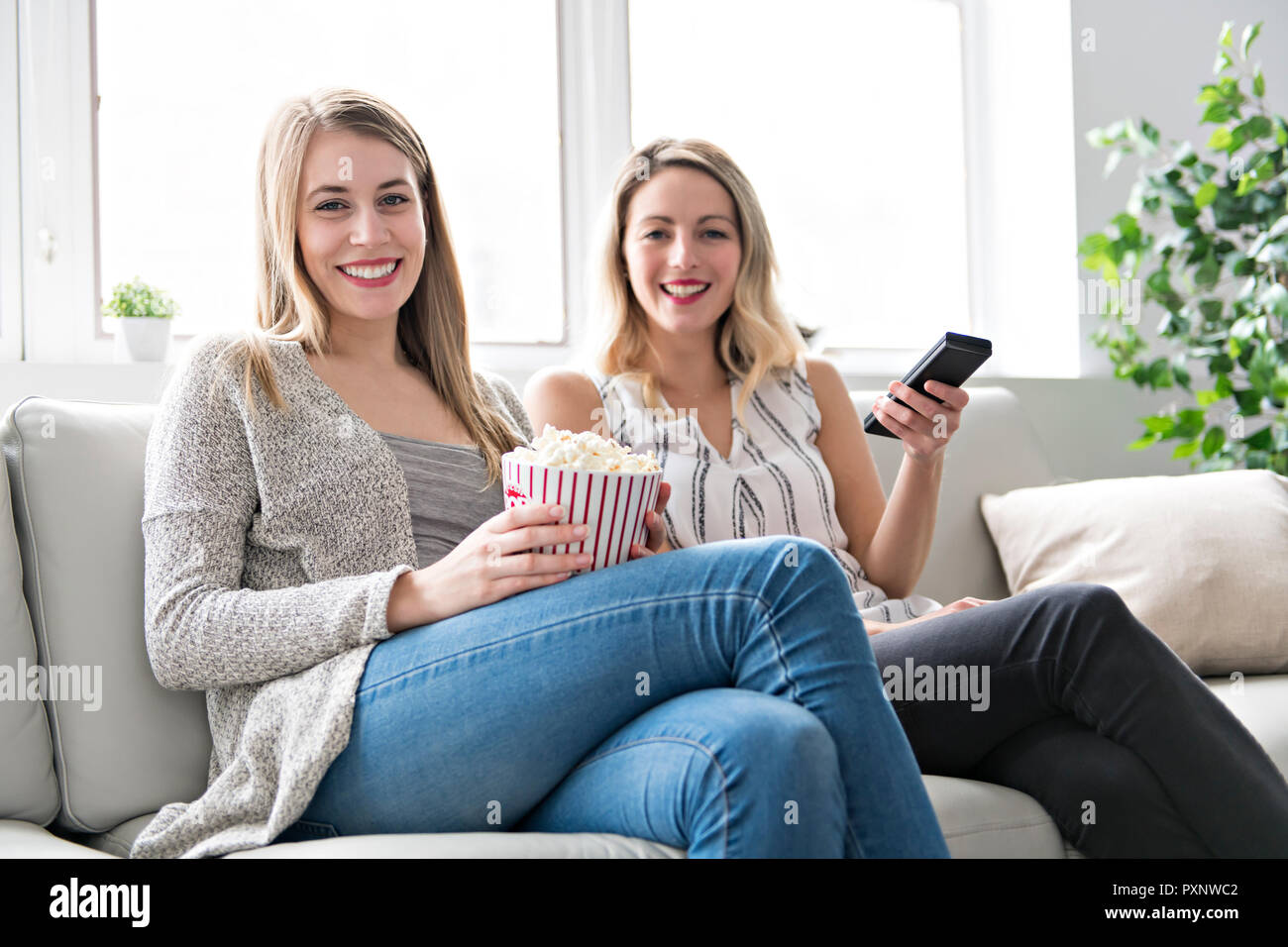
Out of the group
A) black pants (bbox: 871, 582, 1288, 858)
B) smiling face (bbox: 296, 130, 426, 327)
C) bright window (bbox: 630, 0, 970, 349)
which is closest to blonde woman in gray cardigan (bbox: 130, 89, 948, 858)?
smiling face (bbox: 296, 130, 426, 327)

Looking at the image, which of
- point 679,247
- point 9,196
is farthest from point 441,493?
point 9,196

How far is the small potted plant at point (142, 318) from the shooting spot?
6.34 ft

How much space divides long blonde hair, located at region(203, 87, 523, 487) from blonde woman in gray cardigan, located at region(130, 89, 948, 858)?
0.08 metres

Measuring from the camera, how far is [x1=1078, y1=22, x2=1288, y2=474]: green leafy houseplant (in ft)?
8.36

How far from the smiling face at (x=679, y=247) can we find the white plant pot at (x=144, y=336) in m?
0.84

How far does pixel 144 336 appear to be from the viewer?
1.94m

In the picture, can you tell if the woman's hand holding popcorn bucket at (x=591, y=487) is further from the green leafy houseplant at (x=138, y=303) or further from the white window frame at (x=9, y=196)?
the white window frame at (x=9, y=196)

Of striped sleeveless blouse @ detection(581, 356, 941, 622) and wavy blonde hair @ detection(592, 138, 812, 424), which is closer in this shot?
striped sleeveless blouse @ detection(581, 356, 941, 622)

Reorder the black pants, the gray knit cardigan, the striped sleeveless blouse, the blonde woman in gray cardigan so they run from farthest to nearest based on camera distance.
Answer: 1. the striped sleeveless blouse
2. the black pants
3. the gray knit cardigan
4. the blonde woman in gray cardigan

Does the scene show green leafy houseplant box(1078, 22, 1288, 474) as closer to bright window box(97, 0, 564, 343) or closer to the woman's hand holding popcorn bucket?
bright window box(97, 0, 564, 343)

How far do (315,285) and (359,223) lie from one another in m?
0.11

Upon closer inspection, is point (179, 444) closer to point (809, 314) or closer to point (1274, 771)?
point (1274, 771)

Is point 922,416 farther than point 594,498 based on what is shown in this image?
Yes

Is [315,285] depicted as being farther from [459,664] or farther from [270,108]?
[459,664]
